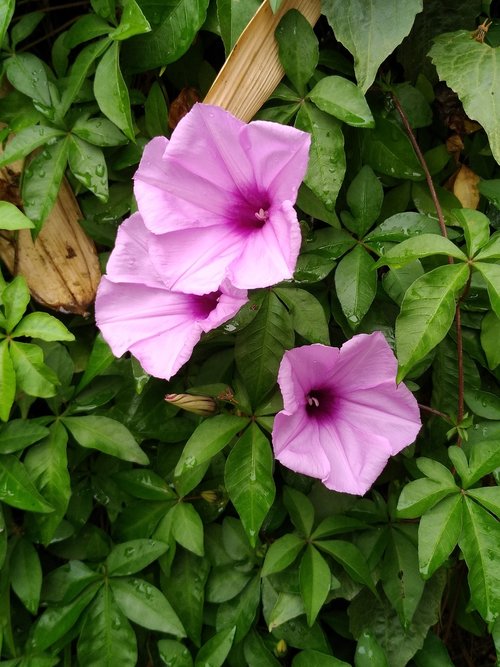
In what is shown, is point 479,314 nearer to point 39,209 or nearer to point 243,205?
point 243,205

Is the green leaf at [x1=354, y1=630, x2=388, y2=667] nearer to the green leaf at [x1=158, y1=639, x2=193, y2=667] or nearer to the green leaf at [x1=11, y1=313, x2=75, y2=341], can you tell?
the green leaf at [x1=158, y1=639, x2=193, y2=667]

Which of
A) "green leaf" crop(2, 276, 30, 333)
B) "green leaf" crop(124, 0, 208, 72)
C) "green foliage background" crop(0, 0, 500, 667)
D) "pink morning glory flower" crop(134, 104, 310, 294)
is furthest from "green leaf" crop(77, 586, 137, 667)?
"green leaf" crop(124, 0, 208, 72)

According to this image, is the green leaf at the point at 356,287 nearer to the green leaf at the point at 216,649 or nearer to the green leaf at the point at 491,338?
the green leaf at the point at 491,338

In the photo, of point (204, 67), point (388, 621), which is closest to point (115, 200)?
point (204, 67)

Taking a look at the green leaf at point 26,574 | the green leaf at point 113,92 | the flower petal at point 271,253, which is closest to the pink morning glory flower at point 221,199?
the flower petal at point 271,253

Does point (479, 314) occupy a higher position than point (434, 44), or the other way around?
point (434, 44)
